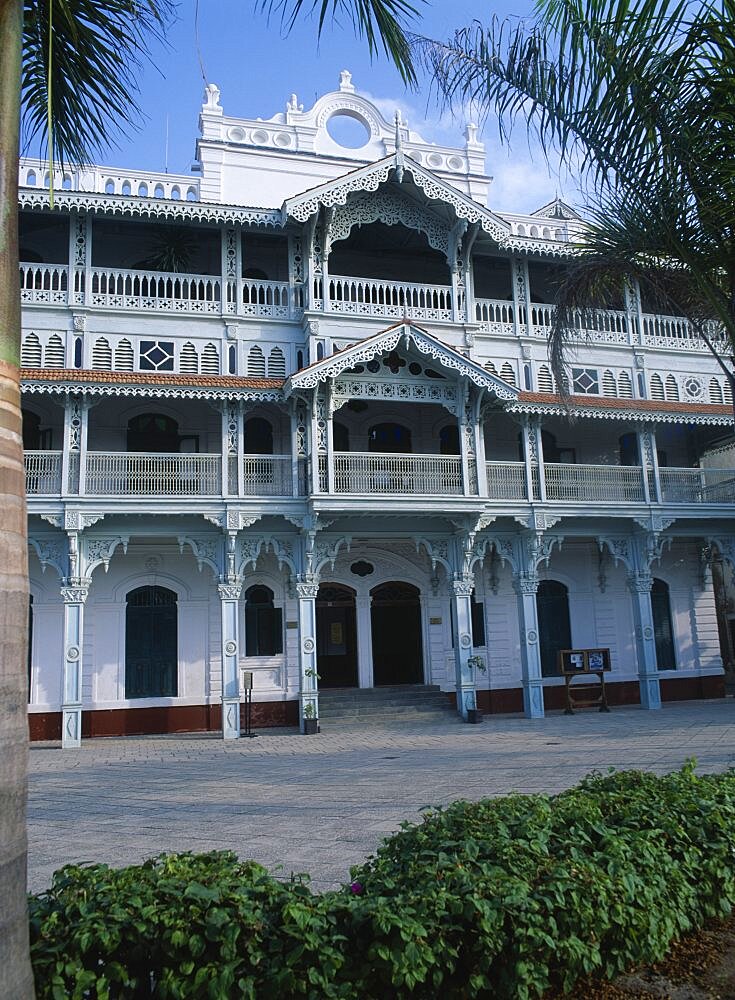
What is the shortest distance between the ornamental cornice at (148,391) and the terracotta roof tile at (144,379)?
7 centimetres

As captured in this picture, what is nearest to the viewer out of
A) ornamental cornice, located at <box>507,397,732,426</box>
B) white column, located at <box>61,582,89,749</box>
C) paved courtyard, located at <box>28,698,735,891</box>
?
paved courtyard, located at <box>28,698,735,891</box>

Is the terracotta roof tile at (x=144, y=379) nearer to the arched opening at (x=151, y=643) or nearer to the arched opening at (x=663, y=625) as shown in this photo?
the arched opening at (x=151, y=643)

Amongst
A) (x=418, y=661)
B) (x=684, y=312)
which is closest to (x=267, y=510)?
(x=418, y=661)

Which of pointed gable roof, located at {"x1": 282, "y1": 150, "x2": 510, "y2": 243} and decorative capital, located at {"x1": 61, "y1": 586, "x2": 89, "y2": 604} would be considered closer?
decorative capital, located at {"x1": 61, "y1": 586, "x2": 89, "y2": 604}

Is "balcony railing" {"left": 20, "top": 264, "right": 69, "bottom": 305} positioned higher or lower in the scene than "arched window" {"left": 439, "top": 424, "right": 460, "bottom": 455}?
higher

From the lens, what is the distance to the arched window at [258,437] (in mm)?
20333

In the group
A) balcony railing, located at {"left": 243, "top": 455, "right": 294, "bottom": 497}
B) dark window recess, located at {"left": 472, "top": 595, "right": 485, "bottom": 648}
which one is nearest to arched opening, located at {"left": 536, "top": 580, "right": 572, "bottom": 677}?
dark window recess, located at {"left": 472, "top": 595, "right": 485, "bottom": 648}

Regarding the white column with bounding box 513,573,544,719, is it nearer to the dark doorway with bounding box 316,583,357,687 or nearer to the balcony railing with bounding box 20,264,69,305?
the dark doorway with bounding box 316,583,357,687

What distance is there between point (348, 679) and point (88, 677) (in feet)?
21.0

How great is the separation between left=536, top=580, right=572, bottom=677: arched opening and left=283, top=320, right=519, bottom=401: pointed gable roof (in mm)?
6025

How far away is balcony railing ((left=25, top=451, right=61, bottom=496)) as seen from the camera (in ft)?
56.9

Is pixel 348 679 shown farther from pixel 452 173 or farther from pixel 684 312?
pixel 452 173

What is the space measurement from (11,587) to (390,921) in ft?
6.98

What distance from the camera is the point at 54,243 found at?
787 inches
